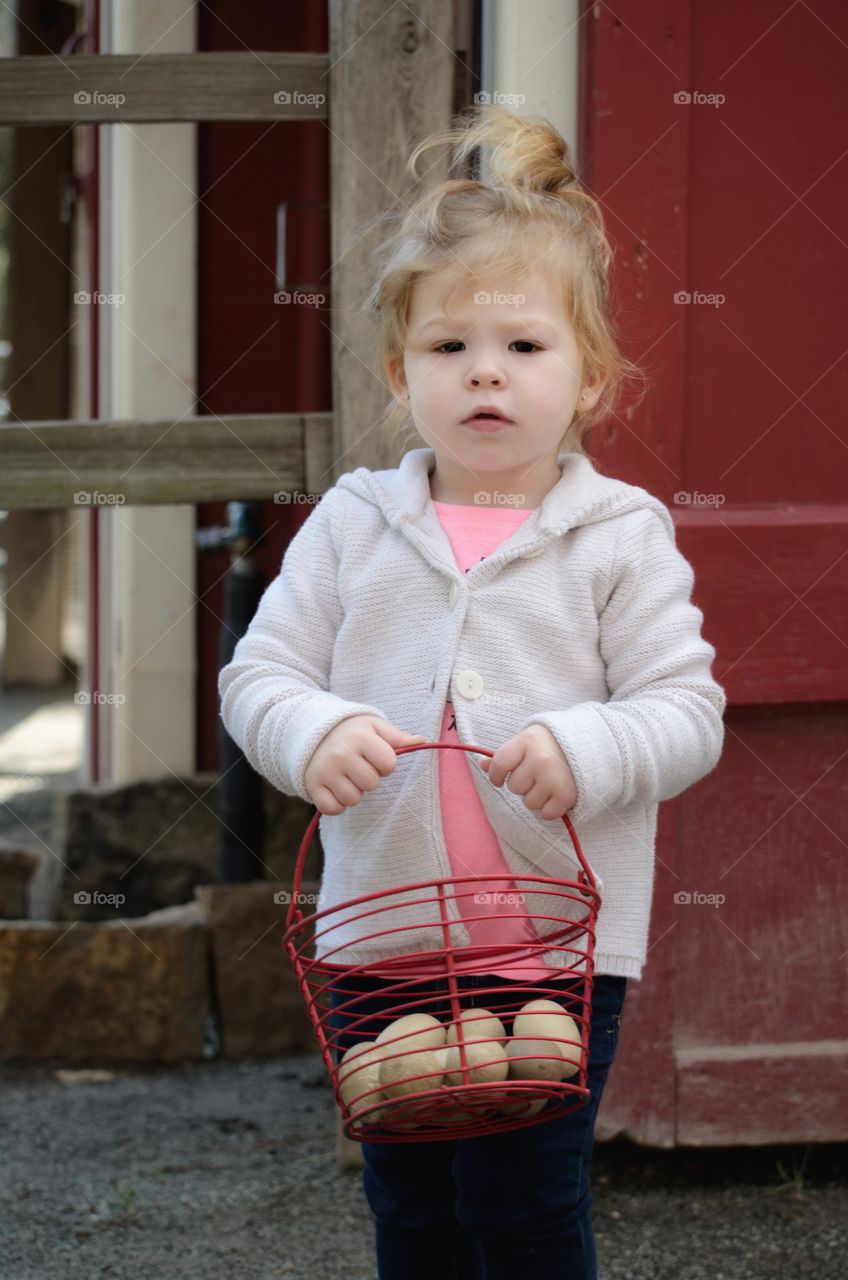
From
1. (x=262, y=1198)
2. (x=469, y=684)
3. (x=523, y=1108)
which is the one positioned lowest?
(x=262, y=1198)

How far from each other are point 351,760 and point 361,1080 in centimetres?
34

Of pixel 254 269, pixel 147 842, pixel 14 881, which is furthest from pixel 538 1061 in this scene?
pixel 254 269

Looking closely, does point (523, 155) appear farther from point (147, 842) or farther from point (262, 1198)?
point (147, 842)

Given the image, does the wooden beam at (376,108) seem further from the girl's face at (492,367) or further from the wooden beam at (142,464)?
the girl's face at (492,367)

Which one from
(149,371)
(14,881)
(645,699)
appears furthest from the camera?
(149,371)

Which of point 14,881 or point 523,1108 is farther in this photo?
point 14,881

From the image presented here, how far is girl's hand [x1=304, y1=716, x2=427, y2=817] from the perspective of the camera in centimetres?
160

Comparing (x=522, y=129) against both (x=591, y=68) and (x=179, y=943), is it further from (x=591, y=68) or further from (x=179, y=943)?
(x=179, y=943)

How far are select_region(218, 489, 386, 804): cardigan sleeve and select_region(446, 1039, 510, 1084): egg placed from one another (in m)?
0.34

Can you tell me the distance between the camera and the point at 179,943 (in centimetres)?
320

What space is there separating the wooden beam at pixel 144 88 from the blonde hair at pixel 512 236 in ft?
2.09

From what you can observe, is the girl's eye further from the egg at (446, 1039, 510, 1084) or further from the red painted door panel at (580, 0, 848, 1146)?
the egg at (446, 1039, 510, 1084)

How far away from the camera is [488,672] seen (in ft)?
5.79

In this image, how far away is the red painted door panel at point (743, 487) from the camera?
2426 millimetres
